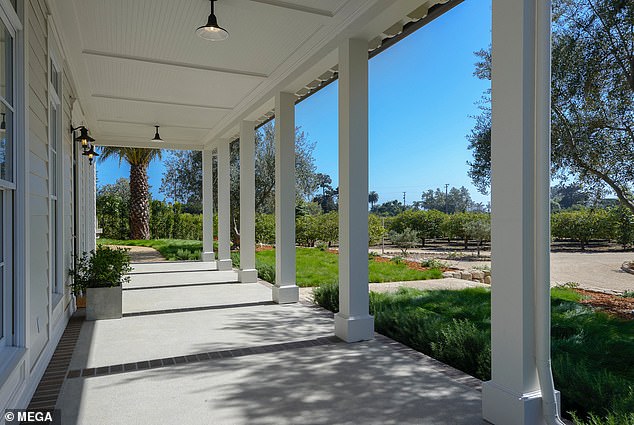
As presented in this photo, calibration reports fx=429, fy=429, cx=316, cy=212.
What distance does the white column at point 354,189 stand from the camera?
4.41 metres

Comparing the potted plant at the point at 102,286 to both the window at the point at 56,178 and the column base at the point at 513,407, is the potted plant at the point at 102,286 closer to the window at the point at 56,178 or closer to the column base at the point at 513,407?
the window at the point at 56,178

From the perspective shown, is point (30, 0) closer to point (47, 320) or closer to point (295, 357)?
point (47, 320)

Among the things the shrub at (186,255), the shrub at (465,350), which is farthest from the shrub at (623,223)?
the shrub at (186,255)

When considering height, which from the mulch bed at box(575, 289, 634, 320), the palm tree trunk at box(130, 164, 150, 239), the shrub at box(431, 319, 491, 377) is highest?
the palm tree trunk at box(130, 164, 150, 239)

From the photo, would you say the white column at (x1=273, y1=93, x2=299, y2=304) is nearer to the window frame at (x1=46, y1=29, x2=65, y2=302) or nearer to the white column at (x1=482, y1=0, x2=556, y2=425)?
the window frame at (x1=46, y1=29, x2=65, y2=302)

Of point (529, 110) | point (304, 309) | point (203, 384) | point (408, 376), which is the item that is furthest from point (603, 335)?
point (203, 384)

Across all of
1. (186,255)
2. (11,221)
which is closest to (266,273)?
(186,255)

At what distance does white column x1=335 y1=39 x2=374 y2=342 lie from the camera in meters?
4.41

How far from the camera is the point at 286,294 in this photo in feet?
20.4

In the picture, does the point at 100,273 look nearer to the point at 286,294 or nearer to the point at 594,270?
the point at 286,294

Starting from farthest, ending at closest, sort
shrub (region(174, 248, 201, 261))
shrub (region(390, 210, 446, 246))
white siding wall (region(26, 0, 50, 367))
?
shrub (region(390, 210, 446, 246)) → shrub (region(174, 248, 201, 261)) → white siding wall (region(26, 0, 50, 367))

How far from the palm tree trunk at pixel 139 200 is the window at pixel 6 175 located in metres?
15.7

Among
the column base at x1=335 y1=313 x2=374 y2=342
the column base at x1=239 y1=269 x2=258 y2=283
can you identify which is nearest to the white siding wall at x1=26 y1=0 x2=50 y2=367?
the column base at x1=335 y1=313 x2=374 y2=342

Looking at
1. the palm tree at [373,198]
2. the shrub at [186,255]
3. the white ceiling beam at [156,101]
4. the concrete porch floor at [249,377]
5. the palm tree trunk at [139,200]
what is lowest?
the concrete porch floor at [249,377]
